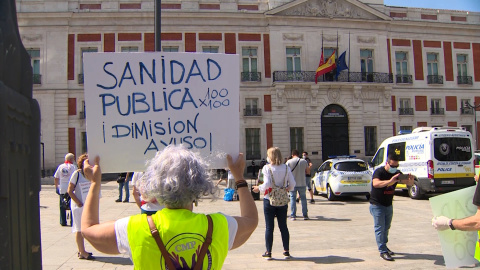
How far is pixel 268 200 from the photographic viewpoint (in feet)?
22.3

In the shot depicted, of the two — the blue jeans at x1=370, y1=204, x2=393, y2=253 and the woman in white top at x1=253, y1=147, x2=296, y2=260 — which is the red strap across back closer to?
the woman in white top at x1=253, y1=147, x2=296, y2=260

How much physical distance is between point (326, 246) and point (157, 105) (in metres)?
5.80

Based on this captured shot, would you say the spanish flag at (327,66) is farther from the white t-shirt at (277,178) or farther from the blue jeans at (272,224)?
the blue jeans at (272,224)

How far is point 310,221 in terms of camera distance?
34.8 feet

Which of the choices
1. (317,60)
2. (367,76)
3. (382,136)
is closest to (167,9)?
(317,60)

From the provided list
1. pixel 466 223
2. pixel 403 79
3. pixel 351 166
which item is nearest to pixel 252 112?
pixel 403 79

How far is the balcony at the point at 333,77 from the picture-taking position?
32.1m

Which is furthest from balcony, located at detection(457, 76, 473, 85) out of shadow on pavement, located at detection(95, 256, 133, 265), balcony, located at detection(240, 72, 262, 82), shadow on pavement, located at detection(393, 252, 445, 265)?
shadow on pavement, located at detection(95, 256, 133, 265)

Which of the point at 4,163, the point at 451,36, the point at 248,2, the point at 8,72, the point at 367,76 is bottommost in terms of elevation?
the point at 4,163

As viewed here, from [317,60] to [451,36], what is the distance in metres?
12.7

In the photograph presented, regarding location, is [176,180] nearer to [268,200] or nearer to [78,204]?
[268,200]

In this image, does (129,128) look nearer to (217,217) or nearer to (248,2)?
(217,217)

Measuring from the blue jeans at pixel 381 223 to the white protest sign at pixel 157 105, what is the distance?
4.63m

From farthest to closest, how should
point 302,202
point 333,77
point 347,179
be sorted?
point 333,77 < point 347,179 < point 302,202
